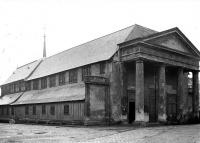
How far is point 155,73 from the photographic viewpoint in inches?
1196

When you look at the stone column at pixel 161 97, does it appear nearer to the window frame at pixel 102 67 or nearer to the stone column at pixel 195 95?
the window frame at pixel 102 67

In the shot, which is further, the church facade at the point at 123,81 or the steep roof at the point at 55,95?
the steep roof at the point at 55,95

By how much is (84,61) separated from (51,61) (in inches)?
536

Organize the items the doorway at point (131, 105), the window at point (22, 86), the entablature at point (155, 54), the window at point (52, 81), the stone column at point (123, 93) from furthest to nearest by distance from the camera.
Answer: the window at point (22, 86), the window at point (52, 81), the doorway at point (131, 105), the stone column at point (123, 93), the entablature at point (155, 54)

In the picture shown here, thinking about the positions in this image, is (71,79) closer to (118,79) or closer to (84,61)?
(84,61)

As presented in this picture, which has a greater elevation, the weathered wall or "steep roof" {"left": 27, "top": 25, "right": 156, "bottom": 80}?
"steep roof" {"left": 27, "top": 25, "right": 156, "bottom": 80}

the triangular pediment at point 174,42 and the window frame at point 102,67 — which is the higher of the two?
the triangular pediment at point 174,42

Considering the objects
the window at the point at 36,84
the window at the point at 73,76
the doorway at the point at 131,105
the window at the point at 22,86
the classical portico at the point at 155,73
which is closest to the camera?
the classical portico at the point at 155,73

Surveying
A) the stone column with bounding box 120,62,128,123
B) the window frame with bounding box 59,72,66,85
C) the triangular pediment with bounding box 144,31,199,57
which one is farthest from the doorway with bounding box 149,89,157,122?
the window frame with bounding box 59,72,66,85

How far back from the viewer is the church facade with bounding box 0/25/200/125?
1039 inches

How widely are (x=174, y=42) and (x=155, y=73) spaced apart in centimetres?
404

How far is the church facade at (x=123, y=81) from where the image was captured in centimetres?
2639

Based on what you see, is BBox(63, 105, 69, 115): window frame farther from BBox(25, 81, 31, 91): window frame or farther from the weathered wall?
BBox(25, 81, 31, 91): window frame

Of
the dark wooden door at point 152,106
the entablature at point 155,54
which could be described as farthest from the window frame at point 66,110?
the dark wooden door at point 152,106
